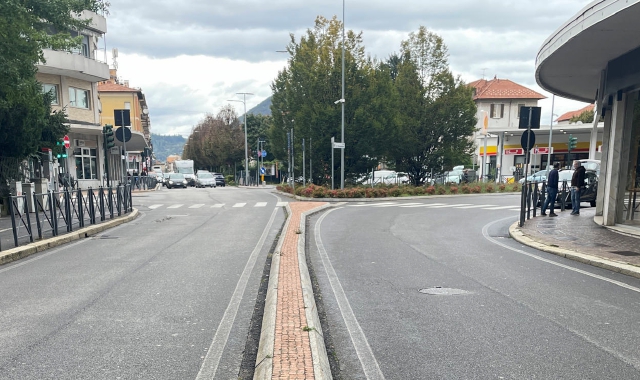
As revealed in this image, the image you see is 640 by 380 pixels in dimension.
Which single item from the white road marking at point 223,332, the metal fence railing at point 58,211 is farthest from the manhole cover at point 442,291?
the metal fence railing at point 58,211

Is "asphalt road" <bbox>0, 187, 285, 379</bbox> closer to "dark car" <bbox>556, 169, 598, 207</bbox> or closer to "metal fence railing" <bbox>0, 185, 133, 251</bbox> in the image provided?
"metal fence railing" <bbox>0, 185, 133, 251</bbox>

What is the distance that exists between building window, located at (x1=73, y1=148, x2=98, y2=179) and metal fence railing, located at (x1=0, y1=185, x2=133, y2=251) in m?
23.0

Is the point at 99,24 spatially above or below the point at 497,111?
above

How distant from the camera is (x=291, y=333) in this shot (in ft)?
14.4

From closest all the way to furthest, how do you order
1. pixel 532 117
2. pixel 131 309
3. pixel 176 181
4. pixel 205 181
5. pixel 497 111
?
pixel 131 309
pixel 532 117
pixel 176 181
pixel 205 181
pixel 497 111

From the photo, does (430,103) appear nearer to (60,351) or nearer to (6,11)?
(6,11)

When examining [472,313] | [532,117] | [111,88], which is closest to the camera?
[472,313]

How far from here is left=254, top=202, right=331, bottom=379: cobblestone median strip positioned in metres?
3.60

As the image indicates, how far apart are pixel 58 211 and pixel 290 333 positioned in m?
9.69

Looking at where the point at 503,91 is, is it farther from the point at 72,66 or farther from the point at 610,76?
the point at 610,76

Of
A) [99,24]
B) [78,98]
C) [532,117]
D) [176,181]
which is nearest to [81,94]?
[78,98]

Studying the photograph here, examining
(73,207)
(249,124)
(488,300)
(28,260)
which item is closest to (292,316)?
(488,300)

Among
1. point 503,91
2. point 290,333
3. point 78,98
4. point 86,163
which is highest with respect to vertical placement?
point 503,91

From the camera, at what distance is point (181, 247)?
1004cm
